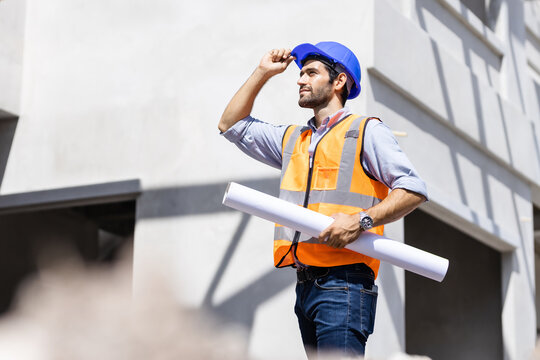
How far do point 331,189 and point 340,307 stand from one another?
1.68 ft

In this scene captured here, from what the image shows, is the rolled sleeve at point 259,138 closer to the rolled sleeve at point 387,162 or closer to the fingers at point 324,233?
the rolled sleeve at point 387,162

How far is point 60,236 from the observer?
1105 centimetres

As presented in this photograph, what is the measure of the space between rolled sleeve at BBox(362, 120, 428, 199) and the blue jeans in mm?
386

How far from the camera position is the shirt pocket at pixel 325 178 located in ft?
14.2

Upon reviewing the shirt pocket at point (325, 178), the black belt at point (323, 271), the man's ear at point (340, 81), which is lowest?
the black belt at point (323, 271)

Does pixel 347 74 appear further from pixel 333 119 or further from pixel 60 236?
pixel 60 236

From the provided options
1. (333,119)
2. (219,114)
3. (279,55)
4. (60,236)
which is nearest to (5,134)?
(219,114)

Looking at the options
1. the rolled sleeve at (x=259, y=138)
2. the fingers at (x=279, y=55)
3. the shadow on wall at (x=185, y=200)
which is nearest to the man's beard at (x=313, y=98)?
the rolled sleeve at (x=259, y=138)

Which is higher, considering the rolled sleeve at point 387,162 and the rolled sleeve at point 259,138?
the rolled sleeve at point 259,138

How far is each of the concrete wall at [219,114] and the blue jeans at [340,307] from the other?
2801mm

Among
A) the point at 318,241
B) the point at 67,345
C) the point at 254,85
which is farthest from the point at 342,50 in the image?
the point at 67,345

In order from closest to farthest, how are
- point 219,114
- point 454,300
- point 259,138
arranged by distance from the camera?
point 259,138, point 219,114, point 454,300

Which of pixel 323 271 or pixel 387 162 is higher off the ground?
pixel 387 162

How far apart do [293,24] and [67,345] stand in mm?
4038
